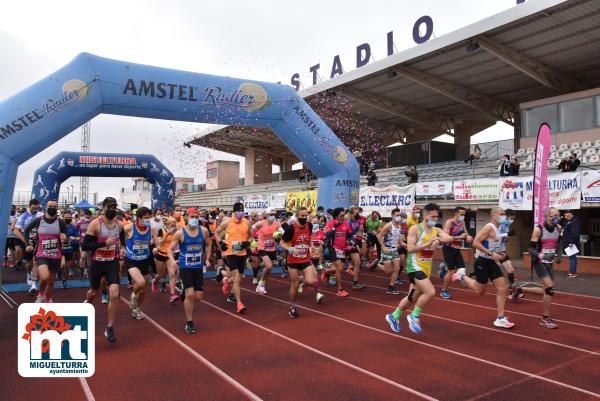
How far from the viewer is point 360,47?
25.5 meters

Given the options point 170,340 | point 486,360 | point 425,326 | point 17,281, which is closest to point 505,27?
point 425,326

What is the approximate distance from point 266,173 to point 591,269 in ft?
113

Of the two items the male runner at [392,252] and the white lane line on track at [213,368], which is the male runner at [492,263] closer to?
the male runner at [392,252]

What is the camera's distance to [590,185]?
13.4m

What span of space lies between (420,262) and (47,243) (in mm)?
6335

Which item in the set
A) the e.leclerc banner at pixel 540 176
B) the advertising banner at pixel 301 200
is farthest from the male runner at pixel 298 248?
the advertising banner at pixel 301 200

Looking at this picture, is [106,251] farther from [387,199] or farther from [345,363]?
[387,199]

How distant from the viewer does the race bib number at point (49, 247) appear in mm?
7680

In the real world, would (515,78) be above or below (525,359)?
above

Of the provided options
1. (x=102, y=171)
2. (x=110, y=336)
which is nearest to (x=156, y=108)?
(x=110, y=336)

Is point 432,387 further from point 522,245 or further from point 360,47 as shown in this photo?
point 360,47

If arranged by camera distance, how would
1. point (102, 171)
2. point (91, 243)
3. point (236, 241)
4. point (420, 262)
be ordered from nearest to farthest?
point (91, 243)
point (420, 262)
point (236, 241)
point (102, 171)

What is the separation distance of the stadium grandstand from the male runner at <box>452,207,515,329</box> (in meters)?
8.47

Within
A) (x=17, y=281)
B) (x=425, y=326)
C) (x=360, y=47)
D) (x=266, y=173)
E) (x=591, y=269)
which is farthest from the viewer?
(x=266, y=173)
